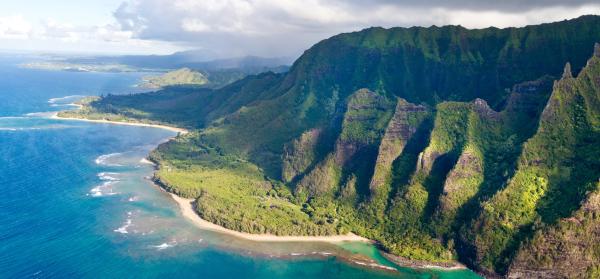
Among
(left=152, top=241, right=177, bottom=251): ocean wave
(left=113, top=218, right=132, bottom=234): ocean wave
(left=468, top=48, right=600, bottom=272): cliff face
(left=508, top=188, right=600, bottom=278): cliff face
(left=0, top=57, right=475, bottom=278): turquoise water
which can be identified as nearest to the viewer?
(left=508, top=188, right=600, bottom=278): cliff face

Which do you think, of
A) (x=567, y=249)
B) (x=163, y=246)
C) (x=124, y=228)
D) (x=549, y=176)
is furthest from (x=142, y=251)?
(x=549, y=176)

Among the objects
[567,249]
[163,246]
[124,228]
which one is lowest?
[163,246]

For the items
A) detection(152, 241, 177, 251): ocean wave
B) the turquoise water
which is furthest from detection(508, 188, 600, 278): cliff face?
detection(152, 241, 177, 251): ocean wave

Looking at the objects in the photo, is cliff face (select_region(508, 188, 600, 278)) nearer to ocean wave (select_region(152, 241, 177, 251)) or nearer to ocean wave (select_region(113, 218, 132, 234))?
ocean wave (select_region(152, 241, 177, 251))

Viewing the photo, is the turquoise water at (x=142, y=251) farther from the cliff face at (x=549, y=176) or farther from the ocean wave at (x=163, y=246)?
the cliff face at (x=549, y=176)

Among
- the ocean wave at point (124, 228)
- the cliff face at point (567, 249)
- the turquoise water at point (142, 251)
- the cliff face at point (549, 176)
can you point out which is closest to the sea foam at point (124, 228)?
the ocean wave at point (124, 228)

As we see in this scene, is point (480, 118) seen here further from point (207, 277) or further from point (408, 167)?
point (207, 277)

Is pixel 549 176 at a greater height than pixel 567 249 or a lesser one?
greater

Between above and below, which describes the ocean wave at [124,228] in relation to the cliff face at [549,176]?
below

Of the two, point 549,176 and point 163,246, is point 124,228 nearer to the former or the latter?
point 163,246

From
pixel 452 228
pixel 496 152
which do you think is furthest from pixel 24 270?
pixel 496 152

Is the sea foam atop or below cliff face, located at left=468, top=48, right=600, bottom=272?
below
